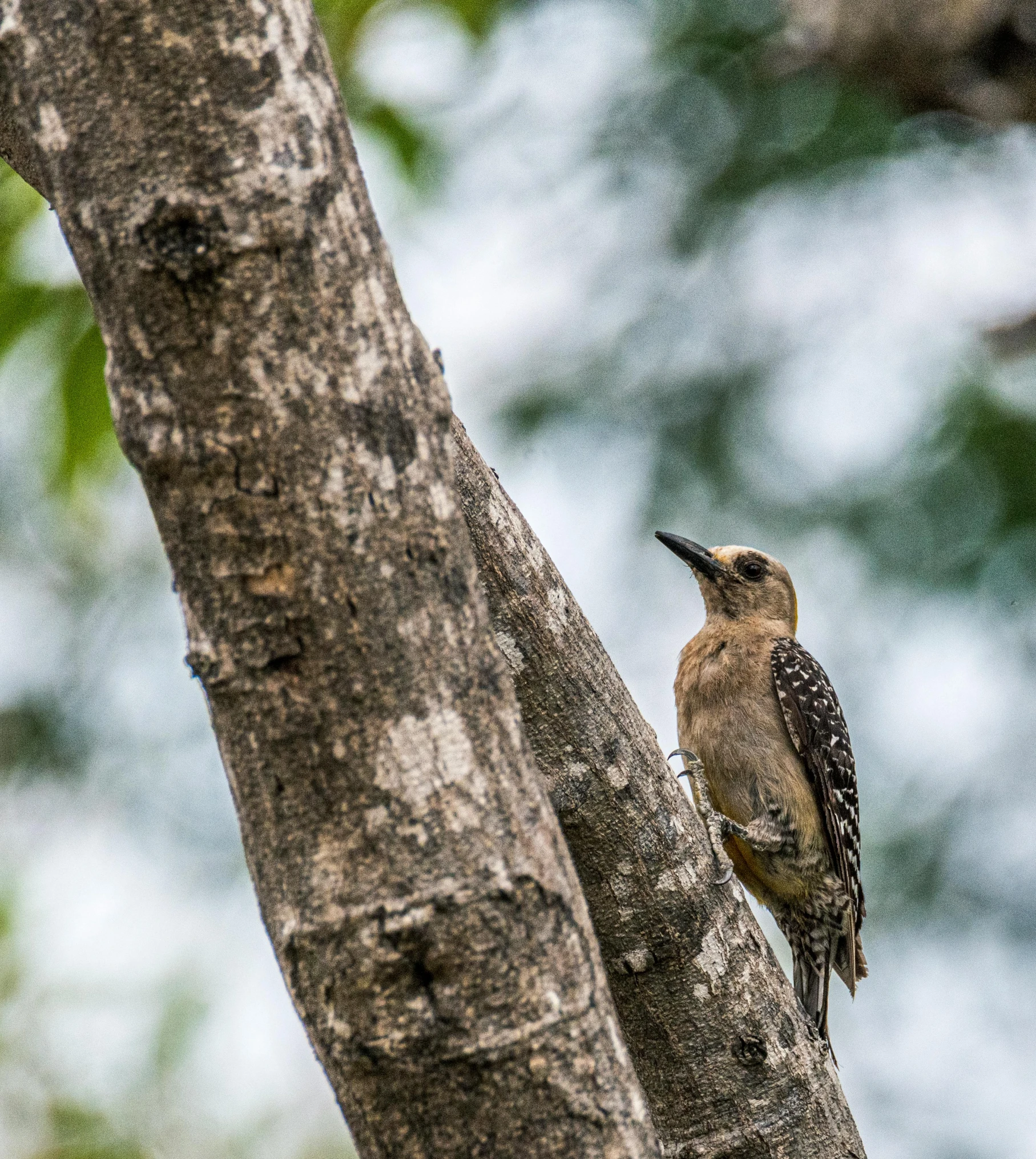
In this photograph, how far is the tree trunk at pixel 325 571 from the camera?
1705 millimetres

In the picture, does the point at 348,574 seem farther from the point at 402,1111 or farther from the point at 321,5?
the point at 321,5

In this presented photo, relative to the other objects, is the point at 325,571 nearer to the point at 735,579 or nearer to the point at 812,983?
the point at 812,983

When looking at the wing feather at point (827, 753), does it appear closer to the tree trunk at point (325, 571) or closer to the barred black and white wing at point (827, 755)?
the barred black and white wing at point (827, 755)

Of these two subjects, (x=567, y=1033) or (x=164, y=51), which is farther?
(x=567, y=1033)

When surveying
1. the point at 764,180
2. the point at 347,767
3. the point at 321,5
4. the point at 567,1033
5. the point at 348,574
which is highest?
the point at 764,180

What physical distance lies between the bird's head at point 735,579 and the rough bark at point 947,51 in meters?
2.37

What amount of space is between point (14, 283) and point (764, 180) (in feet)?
19.5

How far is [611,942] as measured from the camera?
2832mm

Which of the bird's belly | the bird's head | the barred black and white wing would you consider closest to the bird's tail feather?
the barred black and white wing

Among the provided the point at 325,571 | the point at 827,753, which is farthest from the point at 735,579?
the point at 325,571

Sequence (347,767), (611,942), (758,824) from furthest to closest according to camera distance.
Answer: (758,824), (611,942), (347,767)

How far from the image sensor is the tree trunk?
1.71m

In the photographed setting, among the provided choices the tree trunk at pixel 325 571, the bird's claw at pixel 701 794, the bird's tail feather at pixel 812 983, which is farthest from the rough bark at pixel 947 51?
the tree trunk at pixel 325 571

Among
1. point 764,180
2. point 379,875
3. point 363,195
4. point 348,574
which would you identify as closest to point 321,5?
point 363,195
